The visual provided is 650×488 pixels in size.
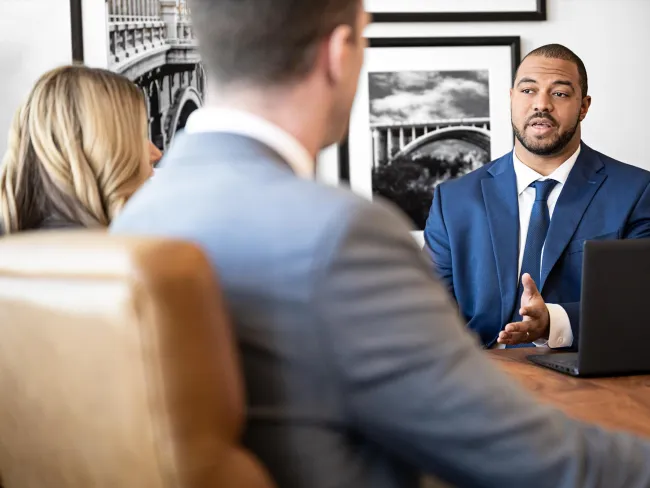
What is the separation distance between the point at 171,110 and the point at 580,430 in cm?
243

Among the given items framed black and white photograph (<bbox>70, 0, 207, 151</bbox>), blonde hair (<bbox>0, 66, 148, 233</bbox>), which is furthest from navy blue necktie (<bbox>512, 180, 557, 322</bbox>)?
framed black and white photograph (<bbox>70, 0, 207, 151</bbox>)

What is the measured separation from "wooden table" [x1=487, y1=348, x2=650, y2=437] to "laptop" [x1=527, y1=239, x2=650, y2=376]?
0.03 metres

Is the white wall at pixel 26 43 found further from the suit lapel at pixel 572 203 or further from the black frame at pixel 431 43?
the suit lapel at pixel 572 203

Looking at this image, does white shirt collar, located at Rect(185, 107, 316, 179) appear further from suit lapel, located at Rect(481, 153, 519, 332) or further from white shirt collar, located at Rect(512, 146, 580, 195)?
white shirt collar, located at Rect(512, 146, 580, 195)

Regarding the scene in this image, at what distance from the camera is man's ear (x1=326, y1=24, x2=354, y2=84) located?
3.09 feet

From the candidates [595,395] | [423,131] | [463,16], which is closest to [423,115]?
[423,131]

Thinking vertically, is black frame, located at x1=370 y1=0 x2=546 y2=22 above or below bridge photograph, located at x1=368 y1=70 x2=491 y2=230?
above

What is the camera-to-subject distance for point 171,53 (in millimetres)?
3029

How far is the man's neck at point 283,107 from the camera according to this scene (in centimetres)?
94

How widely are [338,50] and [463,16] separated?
2397 mm

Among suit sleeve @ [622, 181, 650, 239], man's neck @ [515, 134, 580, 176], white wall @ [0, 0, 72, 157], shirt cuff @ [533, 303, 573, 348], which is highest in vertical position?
white wall @ [0, 0, 72, 157]

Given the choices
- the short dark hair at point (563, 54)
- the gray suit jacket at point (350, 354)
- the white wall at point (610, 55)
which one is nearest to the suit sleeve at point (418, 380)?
the gray suit jacket at point (350, 354)

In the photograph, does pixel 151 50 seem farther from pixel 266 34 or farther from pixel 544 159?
pixel 266 34

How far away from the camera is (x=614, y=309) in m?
1.60
